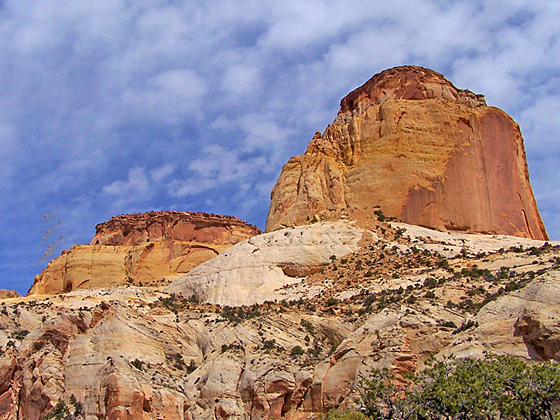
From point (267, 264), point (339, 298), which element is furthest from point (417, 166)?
point (339, 298)

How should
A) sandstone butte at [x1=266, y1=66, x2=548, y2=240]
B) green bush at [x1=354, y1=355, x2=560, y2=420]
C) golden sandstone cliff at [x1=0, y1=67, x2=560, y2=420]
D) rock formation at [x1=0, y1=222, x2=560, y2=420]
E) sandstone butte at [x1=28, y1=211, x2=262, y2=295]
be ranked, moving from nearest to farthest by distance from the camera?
green bush at [x1=354, y1=355, x2=560, y2=420] < rock formation at [x1=0, y1=222, x2=560, y2=420] < golden sandstone cliff at [x1=0, y1=67, x2=560, y2=420] < sandstone butte at [x1=266, y1=66, x2=548, y2=240] < sandstone butte at [x1=28, y1=211, x2=262, y2=295]

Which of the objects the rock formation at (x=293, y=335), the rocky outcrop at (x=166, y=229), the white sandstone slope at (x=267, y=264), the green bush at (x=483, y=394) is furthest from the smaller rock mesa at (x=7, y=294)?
the green bush at (x=483, y=394)

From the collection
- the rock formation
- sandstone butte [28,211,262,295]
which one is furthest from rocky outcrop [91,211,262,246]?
the rock formation

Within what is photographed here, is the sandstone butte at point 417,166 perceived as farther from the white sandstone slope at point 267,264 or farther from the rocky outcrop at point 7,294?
the rocky outcrop at point 7,294

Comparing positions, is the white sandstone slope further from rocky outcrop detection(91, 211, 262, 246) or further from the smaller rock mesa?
rocky outcrop detection(91, 211, 262, 246)

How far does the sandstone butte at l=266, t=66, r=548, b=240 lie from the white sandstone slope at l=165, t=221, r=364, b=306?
14.1 ft

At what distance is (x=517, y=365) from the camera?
68.3ft

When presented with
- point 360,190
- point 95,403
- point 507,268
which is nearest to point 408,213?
point 360,190

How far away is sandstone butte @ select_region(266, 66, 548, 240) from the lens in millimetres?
55781

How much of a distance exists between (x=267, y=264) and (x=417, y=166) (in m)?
15.0

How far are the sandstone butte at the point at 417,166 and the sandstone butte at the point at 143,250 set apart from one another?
2205cm

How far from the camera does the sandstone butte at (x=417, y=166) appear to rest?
5578cm

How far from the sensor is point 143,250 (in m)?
89.3

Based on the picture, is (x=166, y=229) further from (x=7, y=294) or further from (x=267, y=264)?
(x=267, y=264)
